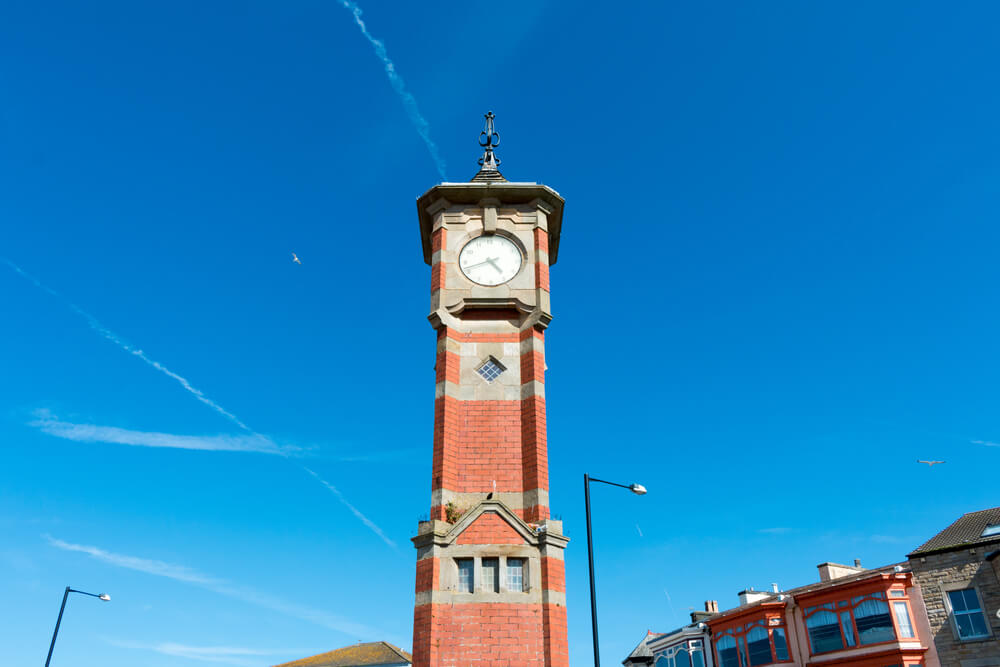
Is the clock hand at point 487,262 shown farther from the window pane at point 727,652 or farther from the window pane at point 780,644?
the window pane at point 727,652

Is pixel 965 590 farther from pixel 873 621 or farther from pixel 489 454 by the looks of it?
pixel 489 454

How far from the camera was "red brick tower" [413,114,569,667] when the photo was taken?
19688mm

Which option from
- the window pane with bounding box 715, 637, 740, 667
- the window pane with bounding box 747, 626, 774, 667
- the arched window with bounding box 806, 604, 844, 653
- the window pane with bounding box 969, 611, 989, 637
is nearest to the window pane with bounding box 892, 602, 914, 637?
the window pane with bounding box 969, 611, 989, 637

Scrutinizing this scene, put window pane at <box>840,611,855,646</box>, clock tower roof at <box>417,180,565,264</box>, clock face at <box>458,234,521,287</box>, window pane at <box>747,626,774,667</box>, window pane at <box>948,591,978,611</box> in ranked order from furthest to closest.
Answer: window pane at <box>747,626,774,667</box>
window pane at <box>840,611,855,646</box>
window pane at <box>948,591,978,611</box>
clock tower roof at <box>417,180,565,264</box>
clock face at <box>458,234,521,287</box>

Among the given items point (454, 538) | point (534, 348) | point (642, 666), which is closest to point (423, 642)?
point (454, 538)

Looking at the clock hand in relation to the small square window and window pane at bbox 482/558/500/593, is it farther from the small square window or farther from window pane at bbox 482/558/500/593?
the small square window

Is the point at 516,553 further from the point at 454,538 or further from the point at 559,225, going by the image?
the point at 559,225

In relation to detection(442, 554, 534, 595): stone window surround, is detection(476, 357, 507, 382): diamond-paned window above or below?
above

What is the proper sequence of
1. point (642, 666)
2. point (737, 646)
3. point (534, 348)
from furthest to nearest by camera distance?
point (642, 666) → point (737, 646) → point (534, 348)

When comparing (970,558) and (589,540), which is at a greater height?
(970,558)

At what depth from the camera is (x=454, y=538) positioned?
20.8 m

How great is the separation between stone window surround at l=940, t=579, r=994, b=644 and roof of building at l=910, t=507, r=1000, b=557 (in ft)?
5.09

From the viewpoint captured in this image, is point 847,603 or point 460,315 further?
point 847,603

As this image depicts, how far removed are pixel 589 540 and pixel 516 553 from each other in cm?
225
